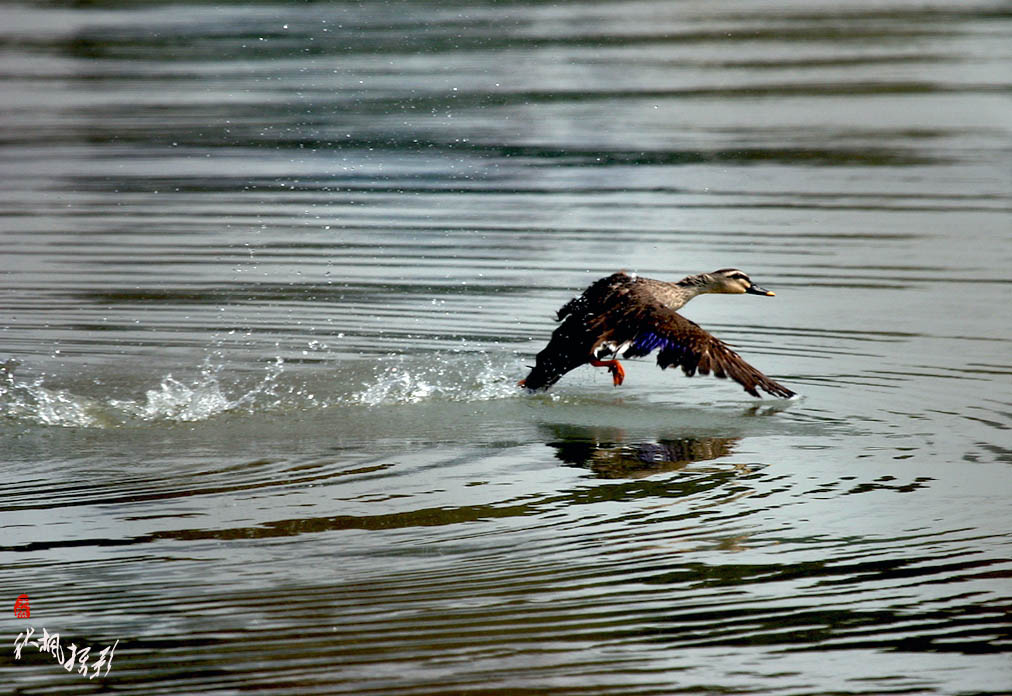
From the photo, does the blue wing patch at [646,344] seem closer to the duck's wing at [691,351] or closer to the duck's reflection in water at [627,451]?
the duck's wing at [691,351]

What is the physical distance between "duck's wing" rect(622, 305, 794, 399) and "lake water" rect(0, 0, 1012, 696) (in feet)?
0.94

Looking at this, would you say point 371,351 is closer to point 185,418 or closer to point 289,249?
point 185,418

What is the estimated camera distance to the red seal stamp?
5543 mm

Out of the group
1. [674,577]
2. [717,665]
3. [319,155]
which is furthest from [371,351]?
[319,155]

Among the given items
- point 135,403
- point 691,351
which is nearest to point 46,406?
point 135,403

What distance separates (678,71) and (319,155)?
6.59 m

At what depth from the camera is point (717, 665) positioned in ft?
17.0

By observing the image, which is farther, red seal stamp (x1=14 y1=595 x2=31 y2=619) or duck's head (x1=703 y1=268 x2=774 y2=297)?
duck's head (x1=703 y1=268 x2=774 y2=297)

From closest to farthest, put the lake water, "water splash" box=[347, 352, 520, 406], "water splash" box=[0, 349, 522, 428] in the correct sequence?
1. the lake water
2. "water splash" box=[0, 349, 522, 428]
3. "water splash" box=[347, 352, 520, 406]

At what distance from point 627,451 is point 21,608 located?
126 inches
